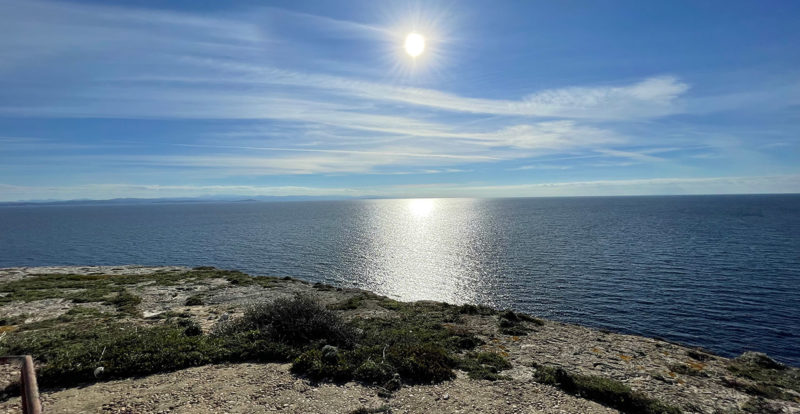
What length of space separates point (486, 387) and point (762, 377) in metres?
19.1

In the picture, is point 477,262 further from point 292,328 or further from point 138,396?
point 138,396

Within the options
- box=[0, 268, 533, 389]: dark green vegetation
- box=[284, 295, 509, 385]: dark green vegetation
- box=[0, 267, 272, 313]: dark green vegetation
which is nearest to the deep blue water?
box=[0, 267, 272, 313]: dark green vegetation

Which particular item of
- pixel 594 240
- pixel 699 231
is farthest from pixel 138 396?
pixel 699 231

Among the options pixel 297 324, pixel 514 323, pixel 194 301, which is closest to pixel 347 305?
pixel 297 324

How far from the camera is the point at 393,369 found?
17344 mm

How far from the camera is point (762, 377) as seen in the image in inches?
861

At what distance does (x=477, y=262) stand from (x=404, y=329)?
2111 inches

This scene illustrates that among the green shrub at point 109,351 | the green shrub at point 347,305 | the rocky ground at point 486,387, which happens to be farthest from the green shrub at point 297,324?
the green shrub at point 347,305

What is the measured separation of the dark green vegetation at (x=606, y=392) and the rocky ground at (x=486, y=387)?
2.05 feet

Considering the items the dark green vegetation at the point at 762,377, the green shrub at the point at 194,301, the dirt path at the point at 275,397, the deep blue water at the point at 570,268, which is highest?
the dirt path at the point at 275,397

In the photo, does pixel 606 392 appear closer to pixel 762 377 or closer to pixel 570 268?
pixel 762 377

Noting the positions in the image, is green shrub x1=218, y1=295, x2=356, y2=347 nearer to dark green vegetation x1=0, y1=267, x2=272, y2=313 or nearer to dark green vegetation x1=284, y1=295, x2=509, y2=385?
dark green vegetation x1=284, y1=295, x2=509, y2=385

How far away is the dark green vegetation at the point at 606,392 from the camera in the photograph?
15688mm

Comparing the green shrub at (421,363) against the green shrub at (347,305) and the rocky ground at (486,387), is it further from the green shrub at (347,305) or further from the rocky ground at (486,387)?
the green shrub at (347,305)
